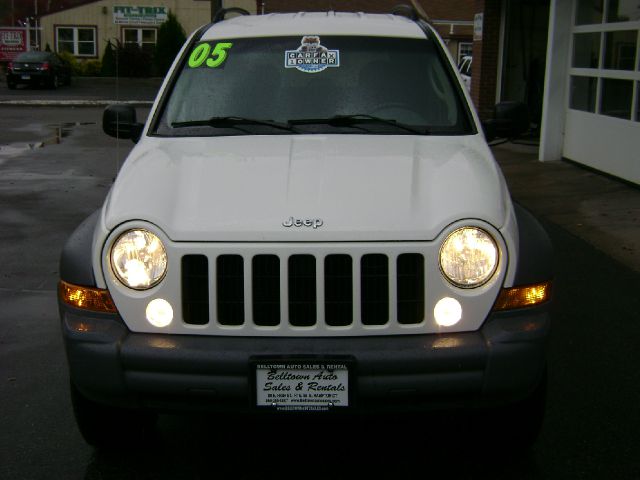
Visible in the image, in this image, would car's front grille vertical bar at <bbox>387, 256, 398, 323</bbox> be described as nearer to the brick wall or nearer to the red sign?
the brick wall

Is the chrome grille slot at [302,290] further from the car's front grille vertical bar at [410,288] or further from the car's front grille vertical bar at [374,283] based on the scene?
the car's front grille vertical bar at [410,288]

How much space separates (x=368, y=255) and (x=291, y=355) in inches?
17.7

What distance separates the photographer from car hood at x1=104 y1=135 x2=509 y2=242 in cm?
350

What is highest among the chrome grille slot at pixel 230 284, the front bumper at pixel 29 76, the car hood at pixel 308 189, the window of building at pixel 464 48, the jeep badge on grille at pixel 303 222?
the window of building at pixel 464 48

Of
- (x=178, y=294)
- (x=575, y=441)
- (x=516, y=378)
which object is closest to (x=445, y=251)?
(x=516, y=378)

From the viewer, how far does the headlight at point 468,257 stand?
11.5ft

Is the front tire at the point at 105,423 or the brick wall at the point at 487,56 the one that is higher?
the brick wall at the point at 487,56

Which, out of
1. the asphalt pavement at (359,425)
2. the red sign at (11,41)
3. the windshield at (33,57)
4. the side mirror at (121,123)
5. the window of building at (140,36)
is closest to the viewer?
the asphalt pavement at (359,425)

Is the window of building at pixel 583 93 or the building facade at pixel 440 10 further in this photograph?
the building facade at pixel 440 10

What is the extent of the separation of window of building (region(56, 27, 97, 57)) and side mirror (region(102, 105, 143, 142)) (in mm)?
48931

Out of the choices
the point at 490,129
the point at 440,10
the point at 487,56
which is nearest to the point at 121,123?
the point at 490,129

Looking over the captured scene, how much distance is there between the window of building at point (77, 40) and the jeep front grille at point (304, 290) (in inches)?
2010

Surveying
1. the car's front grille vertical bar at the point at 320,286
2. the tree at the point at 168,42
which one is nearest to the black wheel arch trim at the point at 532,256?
the car's front grille vertical bar at the point at 320,286

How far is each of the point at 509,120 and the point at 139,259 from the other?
2.60 metres
